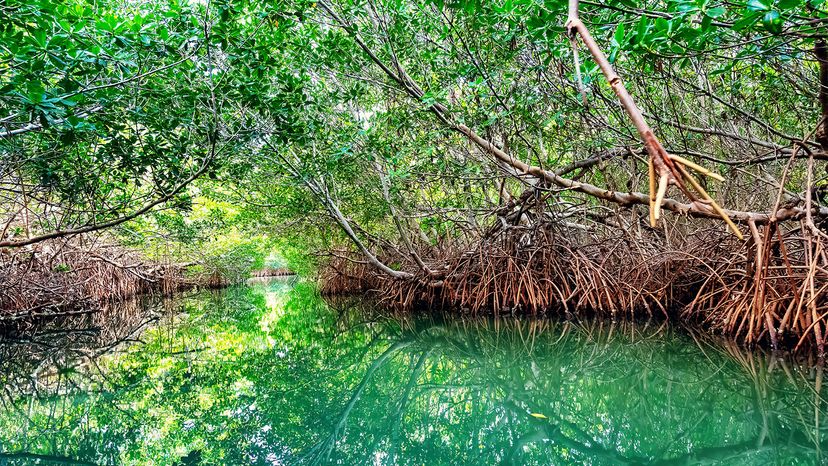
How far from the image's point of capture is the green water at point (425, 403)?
193 centimetres

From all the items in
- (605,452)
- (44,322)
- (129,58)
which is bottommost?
(44,322)

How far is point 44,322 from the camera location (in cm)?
689

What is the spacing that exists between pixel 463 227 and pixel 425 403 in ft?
16.3

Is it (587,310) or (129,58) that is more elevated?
(129,58)

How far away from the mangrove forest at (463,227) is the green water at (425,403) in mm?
20

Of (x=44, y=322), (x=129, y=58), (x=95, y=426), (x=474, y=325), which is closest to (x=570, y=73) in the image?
(x=474, y=325)

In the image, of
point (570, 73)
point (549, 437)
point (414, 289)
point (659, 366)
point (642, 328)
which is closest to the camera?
point (549, 437)

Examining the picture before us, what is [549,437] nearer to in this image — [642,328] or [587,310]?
[642,328]

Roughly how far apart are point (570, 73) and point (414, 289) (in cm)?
451

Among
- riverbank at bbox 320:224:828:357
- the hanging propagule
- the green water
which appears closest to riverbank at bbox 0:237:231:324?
the green water

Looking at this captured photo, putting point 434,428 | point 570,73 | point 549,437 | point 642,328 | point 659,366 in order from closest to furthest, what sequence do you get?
point 549,437 → point 434,428 → point 659,366 → point 570,73 → point 642,328

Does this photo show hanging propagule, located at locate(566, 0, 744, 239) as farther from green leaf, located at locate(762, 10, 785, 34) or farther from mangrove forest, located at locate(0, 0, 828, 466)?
green leaf, located at locate(762, 10, 785, 34)

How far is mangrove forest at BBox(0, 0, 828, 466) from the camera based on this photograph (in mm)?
2061

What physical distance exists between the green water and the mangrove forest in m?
0.02
